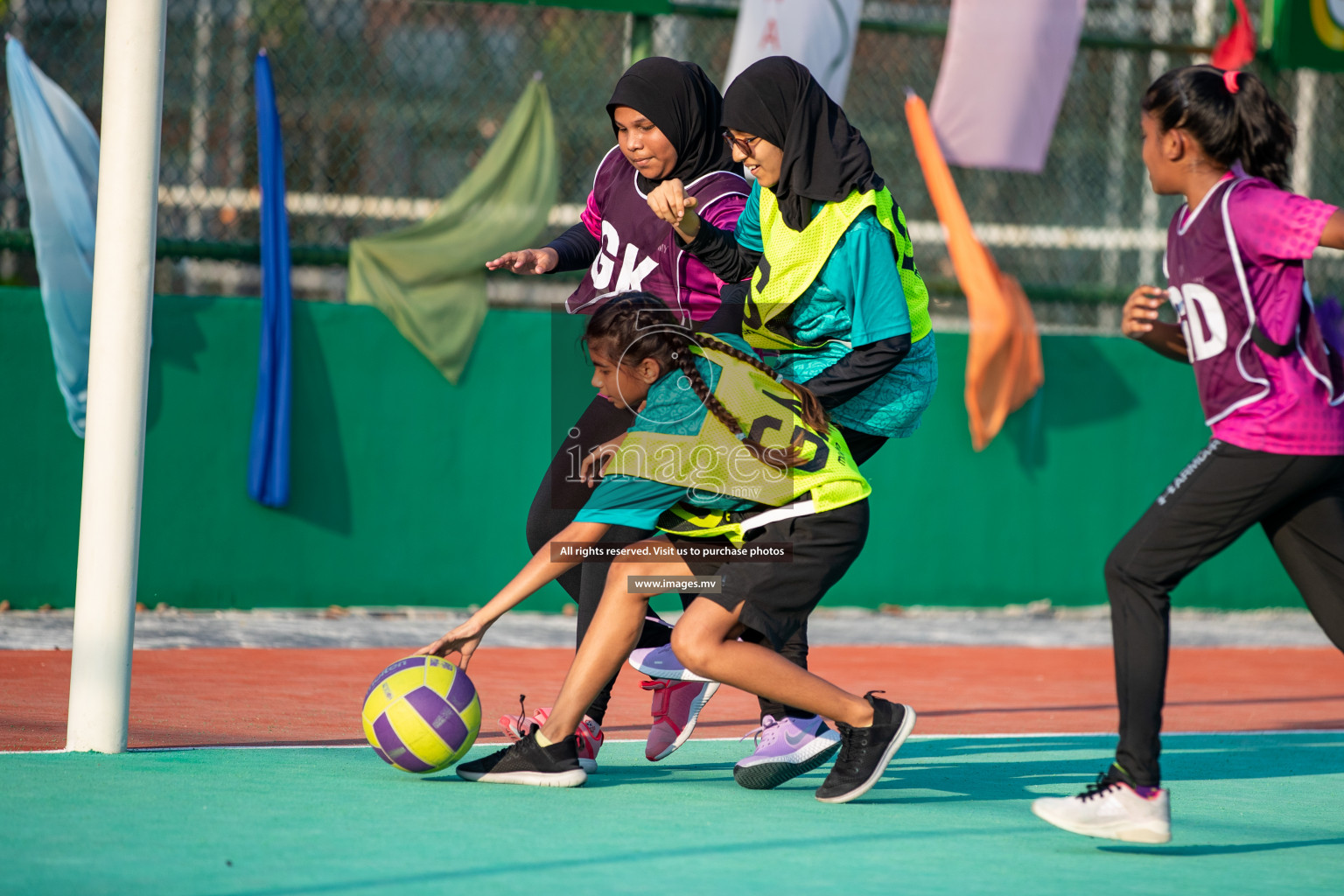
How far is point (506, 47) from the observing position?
12484 millimetres

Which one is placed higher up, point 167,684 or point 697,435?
point 697,435

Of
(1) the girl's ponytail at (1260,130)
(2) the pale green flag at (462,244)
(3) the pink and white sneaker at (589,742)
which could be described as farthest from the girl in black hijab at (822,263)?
(2) the pale green flag at (462,244)

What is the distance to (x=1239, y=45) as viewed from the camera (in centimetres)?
1052

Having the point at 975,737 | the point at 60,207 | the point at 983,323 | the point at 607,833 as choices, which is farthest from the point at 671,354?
the point at 983,323

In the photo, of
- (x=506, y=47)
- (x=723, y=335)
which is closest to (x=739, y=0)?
(x=506, y=47)

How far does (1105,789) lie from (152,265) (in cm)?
316

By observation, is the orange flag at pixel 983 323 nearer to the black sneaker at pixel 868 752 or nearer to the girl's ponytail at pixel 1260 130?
the black sneaker at pixel 868 752

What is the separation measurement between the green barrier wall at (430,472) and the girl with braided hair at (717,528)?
4.58 m

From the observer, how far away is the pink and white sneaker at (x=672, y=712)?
16.3 feet

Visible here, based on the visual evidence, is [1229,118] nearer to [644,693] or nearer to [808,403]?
[808,403]

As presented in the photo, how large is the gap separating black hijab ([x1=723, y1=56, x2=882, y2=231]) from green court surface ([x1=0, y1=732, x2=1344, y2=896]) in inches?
67.1

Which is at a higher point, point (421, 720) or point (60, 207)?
point (60, 207)

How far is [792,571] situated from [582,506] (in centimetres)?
88

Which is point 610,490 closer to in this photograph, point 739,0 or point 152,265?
point 152,265
